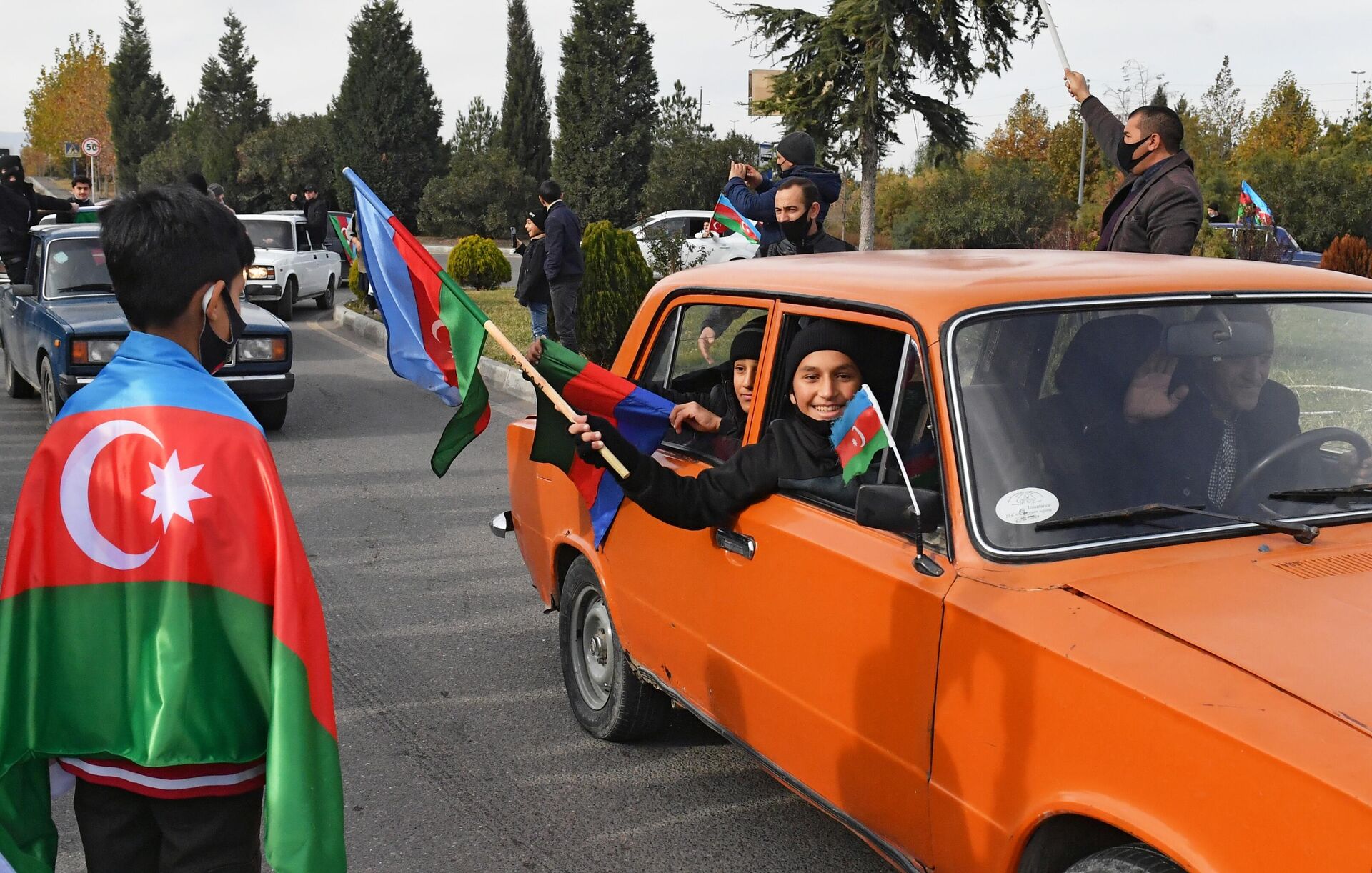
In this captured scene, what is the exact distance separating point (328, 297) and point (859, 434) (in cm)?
2073

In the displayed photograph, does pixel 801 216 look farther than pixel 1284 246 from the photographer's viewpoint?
No

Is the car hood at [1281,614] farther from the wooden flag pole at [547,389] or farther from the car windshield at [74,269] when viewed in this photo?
the car windshield at [74,269]

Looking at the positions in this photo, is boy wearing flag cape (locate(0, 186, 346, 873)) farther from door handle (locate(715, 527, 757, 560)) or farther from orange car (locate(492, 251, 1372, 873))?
door handle (locate(715, 527, 757, 560))

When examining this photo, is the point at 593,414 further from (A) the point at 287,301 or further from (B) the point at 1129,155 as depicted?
(A) the point at 287,301

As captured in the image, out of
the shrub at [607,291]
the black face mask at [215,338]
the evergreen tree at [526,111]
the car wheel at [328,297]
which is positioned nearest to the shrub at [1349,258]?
the shrub at [607,291]

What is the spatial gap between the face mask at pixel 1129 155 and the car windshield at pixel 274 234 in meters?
17.0

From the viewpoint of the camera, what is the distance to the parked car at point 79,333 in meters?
9.47

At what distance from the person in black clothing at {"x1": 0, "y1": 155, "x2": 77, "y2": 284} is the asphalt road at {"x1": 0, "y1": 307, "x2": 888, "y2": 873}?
17.9 ft

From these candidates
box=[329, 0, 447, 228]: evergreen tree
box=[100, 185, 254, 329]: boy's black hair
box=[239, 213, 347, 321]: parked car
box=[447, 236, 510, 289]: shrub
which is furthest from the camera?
box=[329, 0, 447, 228]: evergreen tree

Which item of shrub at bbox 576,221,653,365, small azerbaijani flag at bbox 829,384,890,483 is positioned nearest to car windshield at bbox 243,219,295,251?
shrub at bbox 576,221,653,365

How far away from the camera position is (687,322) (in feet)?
14.8

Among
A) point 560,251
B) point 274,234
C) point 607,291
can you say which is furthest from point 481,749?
point 274,234

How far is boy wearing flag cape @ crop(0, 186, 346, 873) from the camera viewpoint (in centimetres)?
212

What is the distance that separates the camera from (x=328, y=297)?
22.6m
